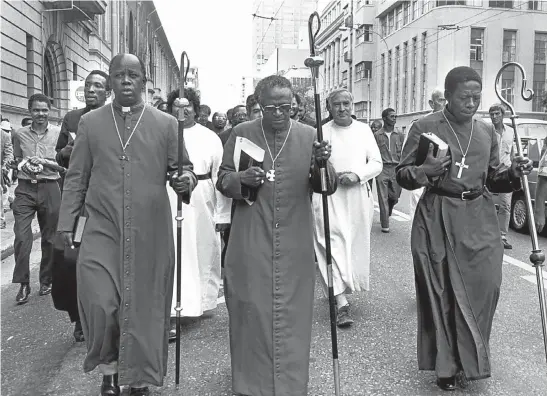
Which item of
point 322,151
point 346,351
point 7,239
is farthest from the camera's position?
point 7,239

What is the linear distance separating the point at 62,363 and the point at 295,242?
2.05 metres

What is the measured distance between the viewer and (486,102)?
41.5 m

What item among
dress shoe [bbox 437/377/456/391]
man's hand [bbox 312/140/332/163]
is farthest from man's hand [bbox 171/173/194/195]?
dress shoe [bbox 437/377/456/391]

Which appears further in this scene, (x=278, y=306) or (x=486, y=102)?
(x=486, y=102)

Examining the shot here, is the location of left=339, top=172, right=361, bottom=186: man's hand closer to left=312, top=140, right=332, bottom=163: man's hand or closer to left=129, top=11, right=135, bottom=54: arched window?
left=312, top=140, right=332, bottom=163: man's hand

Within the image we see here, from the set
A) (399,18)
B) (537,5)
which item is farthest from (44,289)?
(399,18)

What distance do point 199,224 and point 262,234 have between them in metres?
1.95

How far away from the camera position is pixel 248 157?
395cm

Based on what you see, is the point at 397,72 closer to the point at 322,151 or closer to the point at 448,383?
the point at 448,383

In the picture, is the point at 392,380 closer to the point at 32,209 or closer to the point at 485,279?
the point at 485,279

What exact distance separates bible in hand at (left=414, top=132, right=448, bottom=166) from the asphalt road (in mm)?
1457

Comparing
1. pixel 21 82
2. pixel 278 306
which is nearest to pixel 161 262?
pixel 278 306

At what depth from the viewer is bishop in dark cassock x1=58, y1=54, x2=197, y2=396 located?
150 inches

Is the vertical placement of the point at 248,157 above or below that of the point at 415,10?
below
